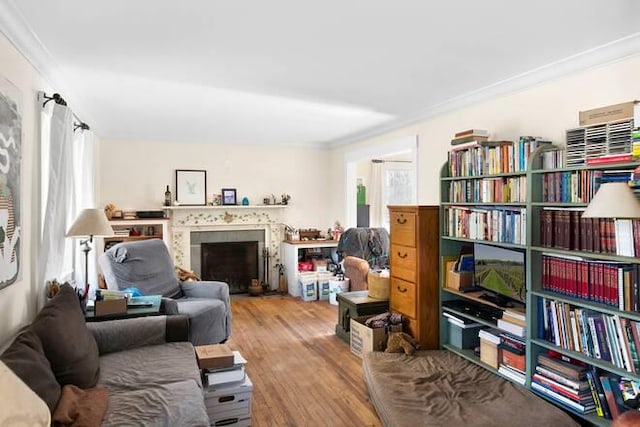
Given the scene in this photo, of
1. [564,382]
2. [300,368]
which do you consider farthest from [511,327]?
[300,368]

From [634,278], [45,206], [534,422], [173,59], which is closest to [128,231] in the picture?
[45,206]

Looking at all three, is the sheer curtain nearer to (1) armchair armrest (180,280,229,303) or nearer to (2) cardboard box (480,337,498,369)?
(1) armchair armrest (180,280,229,303)

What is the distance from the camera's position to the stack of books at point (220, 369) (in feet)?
8.37

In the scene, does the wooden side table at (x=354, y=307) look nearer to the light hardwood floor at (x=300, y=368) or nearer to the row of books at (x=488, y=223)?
the light hardwood floor at (x=300, y=368)

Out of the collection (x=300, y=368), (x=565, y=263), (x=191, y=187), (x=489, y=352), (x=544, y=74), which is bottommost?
(x=300, y=368)

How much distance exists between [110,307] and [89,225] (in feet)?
2.08

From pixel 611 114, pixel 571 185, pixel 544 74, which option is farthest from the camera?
pixel 544 74

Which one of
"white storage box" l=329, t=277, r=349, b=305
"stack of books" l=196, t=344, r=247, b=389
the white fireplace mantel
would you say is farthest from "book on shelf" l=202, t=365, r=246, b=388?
the white fireplace mantel

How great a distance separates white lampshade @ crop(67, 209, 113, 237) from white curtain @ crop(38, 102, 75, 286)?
94 mm

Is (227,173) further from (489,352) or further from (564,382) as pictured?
(564,382)

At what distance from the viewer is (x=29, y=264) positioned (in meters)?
2.57

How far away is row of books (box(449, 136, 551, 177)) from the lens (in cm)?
290

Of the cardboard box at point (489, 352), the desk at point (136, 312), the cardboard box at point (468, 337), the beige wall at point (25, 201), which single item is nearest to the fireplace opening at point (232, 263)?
the desk at point (136, 312)

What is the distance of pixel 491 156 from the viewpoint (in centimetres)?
317
